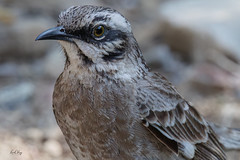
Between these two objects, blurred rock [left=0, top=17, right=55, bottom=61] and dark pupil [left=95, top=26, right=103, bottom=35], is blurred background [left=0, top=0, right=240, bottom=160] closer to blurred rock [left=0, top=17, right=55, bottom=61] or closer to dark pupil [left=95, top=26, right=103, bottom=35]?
blurred rock [left=0, top=17, right=55, bottom=61]

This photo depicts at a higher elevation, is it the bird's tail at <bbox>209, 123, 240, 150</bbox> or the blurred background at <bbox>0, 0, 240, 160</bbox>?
the blurred background at <bbox>0, 0, 240, 160</bbox>

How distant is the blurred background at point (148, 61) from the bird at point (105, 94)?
5.04 feet

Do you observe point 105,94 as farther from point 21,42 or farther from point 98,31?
point 21,42

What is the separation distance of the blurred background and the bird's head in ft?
6.25

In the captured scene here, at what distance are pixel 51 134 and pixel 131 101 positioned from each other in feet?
8.33

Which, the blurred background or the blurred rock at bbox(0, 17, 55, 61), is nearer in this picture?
the blurred background

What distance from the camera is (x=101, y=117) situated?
4.28 meters

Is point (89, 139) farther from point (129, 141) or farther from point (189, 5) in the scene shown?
point (189, 5)

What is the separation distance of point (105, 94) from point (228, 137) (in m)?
1.92

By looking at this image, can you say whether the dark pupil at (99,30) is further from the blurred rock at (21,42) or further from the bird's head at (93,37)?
the blurred rock at (21,42)

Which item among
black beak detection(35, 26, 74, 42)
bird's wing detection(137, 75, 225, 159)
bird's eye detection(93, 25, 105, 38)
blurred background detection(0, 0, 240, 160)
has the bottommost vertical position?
bird's wing detection(137, 75, 225, 159)

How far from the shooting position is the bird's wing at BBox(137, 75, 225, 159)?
14.6ft

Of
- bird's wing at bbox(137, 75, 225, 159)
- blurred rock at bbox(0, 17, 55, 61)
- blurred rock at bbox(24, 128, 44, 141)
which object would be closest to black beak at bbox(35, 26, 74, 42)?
bird's wing at bbox(137, 75, 225, 159)

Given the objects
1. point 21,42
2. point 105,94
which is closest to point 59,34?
point 105,94
